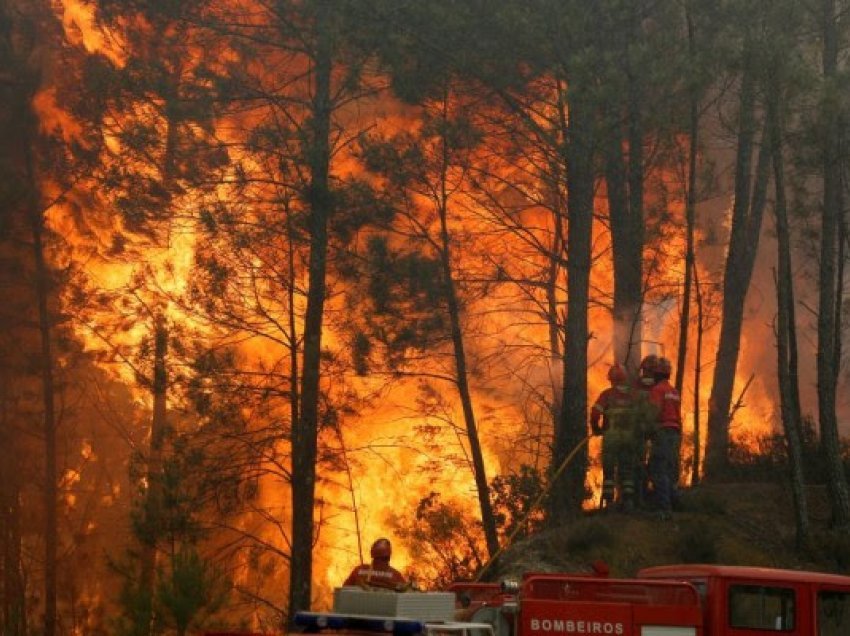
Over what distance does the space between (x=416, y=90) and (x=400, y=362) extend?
4528 mm

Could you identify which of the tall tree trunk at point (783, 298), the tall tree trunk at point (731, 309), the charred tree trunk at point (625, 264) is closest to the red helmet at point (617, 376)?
the tall tree trunk at point (783, 298)

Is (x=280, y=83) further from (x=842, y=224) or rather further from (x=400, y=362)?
(x=842, y=224)

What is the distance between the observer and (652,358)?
17.1 metres

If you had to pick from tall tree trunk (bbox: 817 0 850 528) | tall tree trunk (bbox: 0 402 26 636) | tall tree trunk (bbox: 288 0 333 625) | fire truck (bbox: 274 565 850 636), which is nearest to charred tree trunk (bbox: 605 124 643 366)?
tall tree trunk (bbox: 817 0 850 528)

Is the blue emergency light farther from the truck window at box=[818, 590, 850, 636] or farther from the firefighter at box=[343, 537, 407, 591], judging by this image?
the truck window at box=[818, 590, 850, 636]

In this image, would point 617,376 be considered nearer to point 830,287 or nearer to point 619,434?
point 619,434

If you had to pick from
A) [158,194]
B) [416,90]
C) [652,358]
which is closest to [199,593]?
[652,358]

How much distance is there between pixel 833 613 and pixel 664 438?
21.6 feet

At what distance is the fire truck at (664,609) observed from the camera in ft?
33.4

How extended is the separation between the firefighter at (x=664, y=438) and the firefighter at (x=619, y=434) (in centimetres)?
26

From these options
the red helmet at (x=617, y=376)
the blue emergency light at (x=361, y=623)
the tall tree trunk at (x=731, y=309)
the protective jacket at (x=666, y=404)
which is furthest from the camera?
the tall tree trunk at (x=731, y=309)

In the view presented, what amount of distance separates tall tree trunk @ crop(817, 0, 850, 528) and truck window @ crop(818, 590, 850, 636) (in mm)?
8087

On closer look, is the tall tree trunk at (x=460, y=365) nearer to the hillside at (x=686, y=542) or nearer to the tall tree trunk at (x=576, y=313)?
the tall tree trunk at (x=576, y=313)

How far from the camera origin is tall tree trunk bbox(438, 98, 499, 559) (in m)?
21.9
